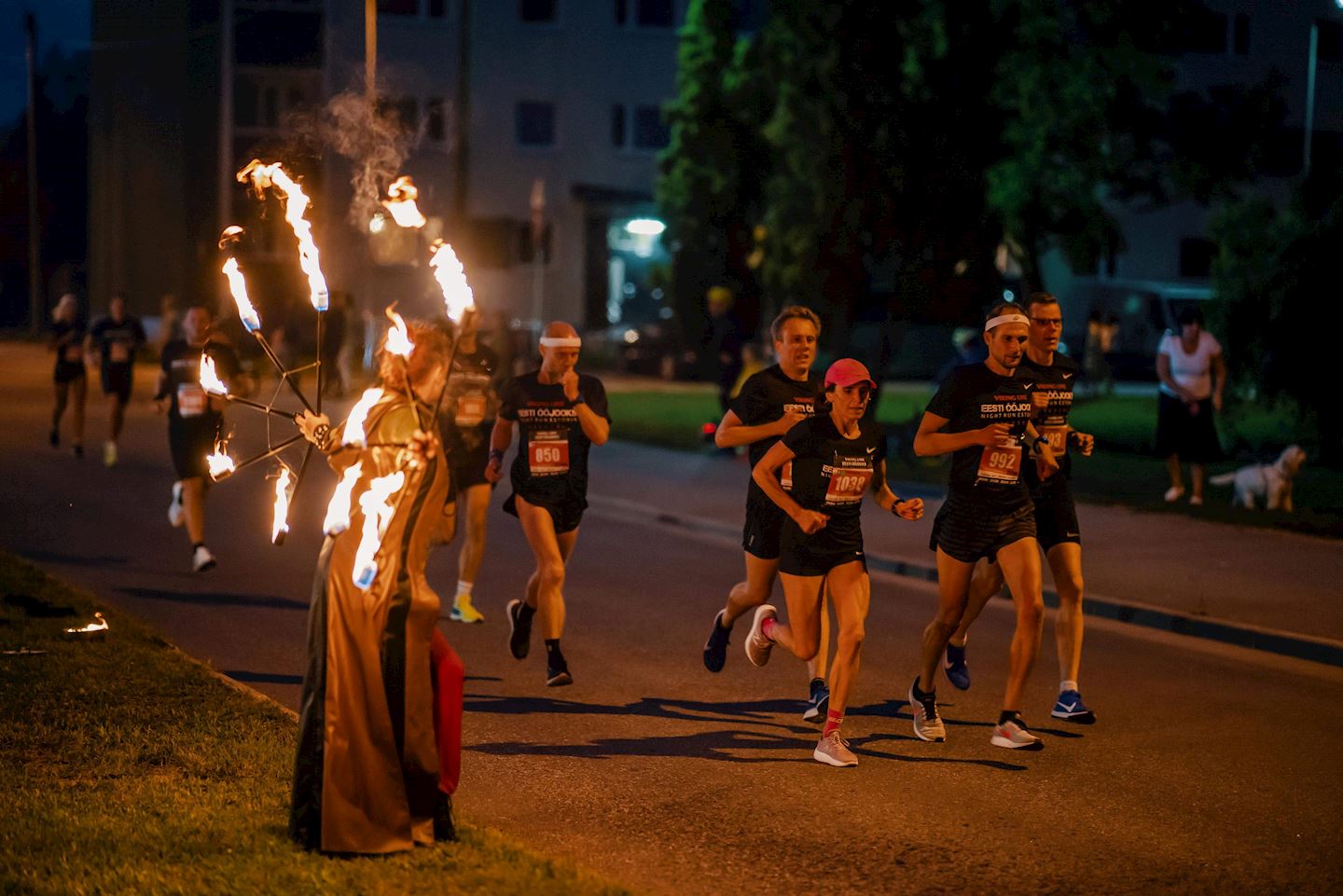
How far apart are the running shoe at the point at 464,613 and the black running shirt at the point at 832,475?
3625 millimetres

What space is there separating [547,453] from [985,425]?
7.90ft

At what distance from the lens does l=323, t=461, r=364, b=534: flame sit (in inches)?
213

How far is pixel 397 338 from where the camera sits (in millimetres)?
5672

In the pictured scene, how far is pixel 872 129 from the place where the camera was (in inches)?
880

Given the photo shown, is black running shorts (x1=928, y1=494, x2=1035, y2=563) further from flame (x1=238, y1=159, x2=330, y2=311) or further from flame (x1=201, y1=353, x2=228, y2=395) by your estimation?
flame (x1=201, y1=353, x2=228, y2=395)

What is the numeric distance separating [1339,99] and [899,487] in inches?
1450

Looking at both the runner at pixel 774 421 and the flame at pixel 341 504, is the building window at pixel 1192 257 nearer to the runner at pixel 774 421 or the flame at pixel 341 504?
the runner at pixel 774 421

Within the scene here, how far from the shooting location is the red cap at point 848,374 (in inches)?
301

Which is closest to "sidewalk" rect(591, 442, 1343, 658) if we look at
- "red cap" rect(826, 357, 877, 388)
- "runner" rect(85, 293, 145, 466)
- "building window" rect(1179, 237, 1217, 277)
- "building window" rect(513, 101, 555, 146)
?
"red cap" rect(826, 357, 877, 388)

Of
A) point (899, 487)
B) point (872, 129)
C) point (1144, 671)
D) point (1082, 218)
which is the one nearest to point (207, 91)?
point (1082, 218)

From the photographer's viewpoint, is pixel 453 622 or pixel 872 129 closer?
pixel 453 622

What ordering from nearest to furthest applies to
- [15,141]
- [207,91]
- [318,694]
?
1. [318,694]
2. [207,91]
3. [15,141]

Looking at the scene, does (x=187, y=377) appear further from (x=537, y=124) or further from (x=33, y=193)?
(x=33, y=193)

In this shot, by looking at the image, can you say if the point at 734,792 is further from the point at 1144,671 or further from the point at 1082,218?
the point at 1082,218
